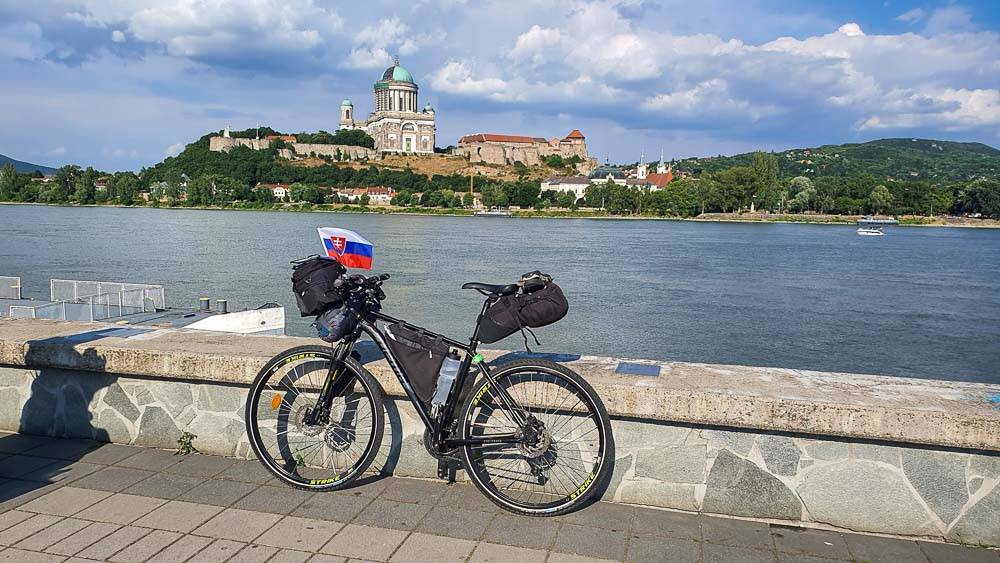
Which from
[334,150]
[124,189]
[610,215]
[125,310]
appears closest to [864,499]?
[125,310]

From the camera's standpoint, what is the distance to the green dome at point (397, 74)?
169 metres

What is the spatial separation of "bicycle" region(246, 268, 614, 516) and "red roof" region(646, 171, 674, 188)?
489 feet

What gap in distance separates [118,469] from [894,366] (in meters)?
24.3

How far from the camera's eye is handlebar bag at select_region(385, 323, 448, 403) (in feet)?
12.2

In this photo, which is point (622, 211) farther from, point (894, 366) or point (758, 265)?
point (894, 366)

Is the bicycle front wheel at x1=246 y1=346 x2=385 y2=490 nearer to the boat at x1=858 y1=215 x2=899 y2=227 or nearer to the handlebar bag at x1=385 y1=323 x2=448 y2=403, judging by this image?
the handlebar bag at x1=385 y1=323 x2=448 y2=403

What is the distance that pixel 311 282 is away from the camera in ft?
12.3

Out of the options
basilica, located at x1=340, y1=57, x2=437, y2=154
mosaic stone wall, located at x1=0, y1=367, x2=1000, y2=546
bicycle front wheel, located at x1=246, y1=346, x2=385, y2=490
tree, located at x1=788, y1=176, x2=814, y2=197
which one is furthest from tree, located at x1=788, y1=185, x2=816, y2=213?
A: bicycle front wheel, located at x1=246, y1=346, x2=385, y2=490

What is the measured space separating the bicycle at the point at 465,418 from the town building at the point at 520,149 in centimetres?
15815

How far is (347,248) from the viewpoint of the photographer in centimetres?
410

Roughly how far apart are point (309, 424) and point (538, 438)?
116 cm

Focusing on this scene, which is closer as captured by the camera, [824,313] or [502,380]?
[502,380]

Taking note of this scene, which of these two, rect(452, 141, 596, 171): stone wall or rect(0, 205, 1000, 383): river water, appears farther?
rect(452, 141, 596, 171): stone wall

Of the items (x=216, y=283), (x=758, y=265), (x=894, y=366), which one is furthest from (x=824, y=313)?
(x=216, y=283)
